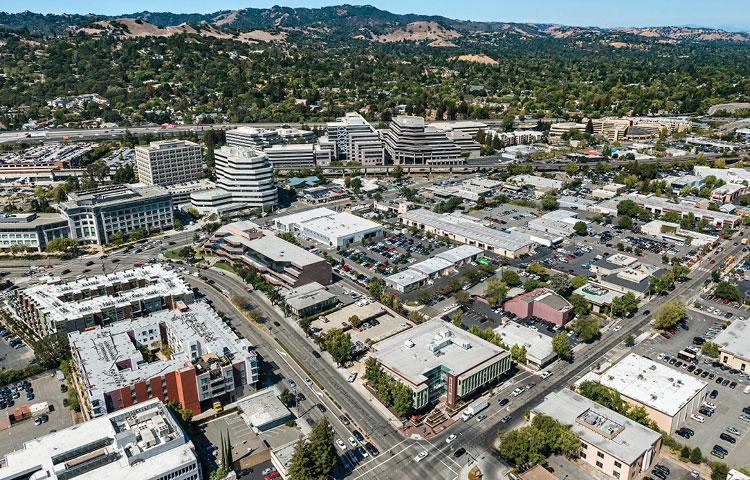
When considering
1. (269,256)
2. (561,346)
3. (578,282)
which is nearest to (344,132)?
(269,256)

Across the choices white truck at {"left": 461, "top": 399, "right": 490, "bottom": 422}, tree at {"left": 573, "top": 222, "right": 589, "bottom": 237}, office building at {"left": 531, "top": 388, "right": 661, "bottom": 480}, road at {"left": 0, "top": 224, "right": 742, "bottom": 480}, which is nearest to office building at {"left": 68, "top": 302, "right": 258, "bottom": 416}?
road at {"left": 0, "top": 224, "right": 742, "bottom": 480}

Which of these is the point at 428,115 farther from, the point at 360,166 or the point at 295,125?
the point at 360,166

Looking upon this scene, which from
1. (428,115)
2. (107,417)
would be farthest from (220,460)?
(428,115)

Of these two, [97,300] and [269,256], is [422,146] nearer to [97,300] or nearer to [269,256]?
[269,256]

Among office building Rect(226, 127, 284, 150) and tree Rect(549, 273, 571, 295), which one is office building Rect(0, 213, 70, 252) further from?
tree Rect(549, 273, 571, 295)

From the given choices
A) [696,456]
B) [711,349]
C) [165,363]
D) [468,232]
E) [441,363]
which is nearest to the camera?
[696,456]

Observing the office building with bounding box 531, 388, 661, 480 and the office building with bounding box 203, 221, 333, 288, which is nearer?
the office building with bounding box 531, 388, 661, 480

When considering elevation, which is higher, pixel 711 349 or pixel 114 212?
pixel 114 212
